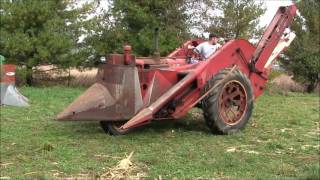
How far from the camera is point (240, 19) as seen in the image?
18.9 metres

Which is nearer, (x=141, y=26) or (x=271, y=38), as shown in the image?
(x=271, y=38)

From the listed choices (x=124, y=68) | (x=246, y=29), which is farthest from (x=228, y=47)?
(x=246, y=29)

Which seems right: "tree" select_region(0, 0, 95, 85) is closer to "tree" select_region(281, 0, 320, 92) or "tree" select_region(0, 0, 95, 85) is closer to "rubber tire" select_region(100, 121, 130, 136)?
"tree" select_region(281, 0, 320, 92)

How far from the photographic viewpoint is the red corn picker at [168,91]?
28.1 ft

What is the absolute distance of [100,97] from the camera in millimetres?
8648

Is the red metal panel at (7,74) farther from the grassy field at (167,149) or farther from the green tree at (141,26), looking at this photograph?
the green tree at (141,26)

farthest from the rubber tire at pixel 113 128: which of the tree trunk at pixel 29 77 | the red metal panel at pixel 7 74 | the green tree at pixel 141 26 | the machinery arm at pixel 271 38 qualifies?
the tree trunk at pixel 29 77

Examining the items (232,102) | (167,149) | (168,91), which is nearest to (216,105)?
(232,102)

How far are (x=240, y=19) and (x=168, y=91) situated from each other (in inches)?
430

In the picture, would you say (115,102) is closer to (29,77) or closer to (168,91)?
(168,91)

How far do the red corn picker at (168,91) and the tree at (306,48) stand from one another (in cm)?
1044

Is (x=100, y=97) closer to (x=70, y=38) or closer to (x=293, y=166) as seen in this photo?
(x=293, y=166)

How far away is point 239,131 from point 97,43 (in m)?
10.2

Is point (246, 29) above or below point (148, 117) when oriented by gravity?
above
